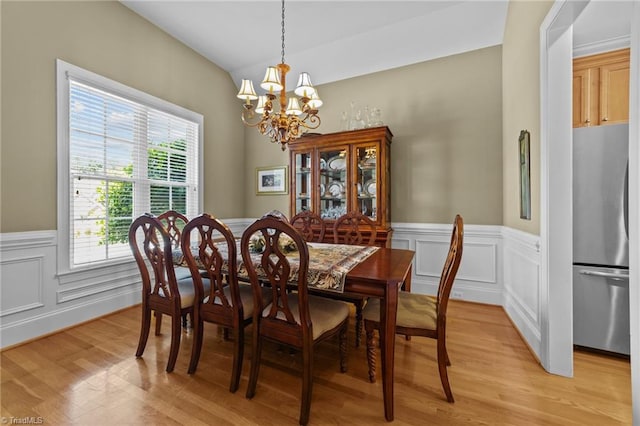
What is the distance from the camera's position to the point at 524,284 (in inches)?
93.7

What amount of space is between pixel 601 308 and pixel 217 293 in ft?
9.01

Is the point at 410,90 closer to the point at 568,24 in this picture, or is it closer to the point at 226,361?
the point at 568,24

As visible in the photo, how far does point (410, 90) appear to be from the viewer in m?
3.47

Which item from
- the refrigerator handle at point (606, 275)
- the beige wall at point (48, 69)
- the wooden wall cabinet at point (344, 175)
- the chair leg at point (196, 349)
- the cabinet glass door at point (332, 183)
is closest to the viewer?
the chair leg at point (196, 349)

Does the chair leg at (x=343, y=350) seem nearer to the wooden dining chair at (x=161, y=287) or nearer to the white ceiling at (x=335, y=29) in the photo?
the wooden dining chair at (x=161, y=287)

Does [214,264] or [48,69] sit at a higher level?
[48,69]

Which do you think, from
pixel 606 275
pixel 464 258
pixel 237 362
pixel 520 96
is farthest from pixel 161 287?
pixel 520 96

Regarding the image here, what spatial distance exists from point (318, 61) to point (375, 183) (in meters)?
1.87

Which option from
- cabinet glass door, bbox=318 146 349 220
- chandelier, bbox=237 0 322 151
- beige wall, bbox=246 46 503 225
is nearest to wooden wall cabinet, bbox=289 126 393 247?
cabinet glass door, bbox=318 146 349 220

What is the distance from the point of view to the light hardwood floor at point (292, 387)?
1.49 metres

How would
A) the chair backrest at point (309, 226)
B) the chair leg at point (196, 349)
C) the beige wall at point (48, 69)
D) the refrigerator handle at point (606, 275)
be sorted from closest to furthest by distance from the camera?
the chair leg at point (196, 349), the refrigerator handle at point (606, 275), the beige wall at point (48, 69), the chair backrest at point (309, 226)

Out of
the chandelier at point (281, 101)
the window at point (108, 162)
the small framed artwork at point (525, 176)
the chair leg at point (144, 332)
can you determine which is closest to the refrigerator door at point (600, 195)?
the small framed artwork at point (525, 176)

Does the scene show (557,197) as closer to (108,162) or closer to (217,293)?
(217,293)

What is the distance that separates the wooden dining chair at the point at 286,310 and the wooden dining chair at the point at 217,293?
0.13 m
